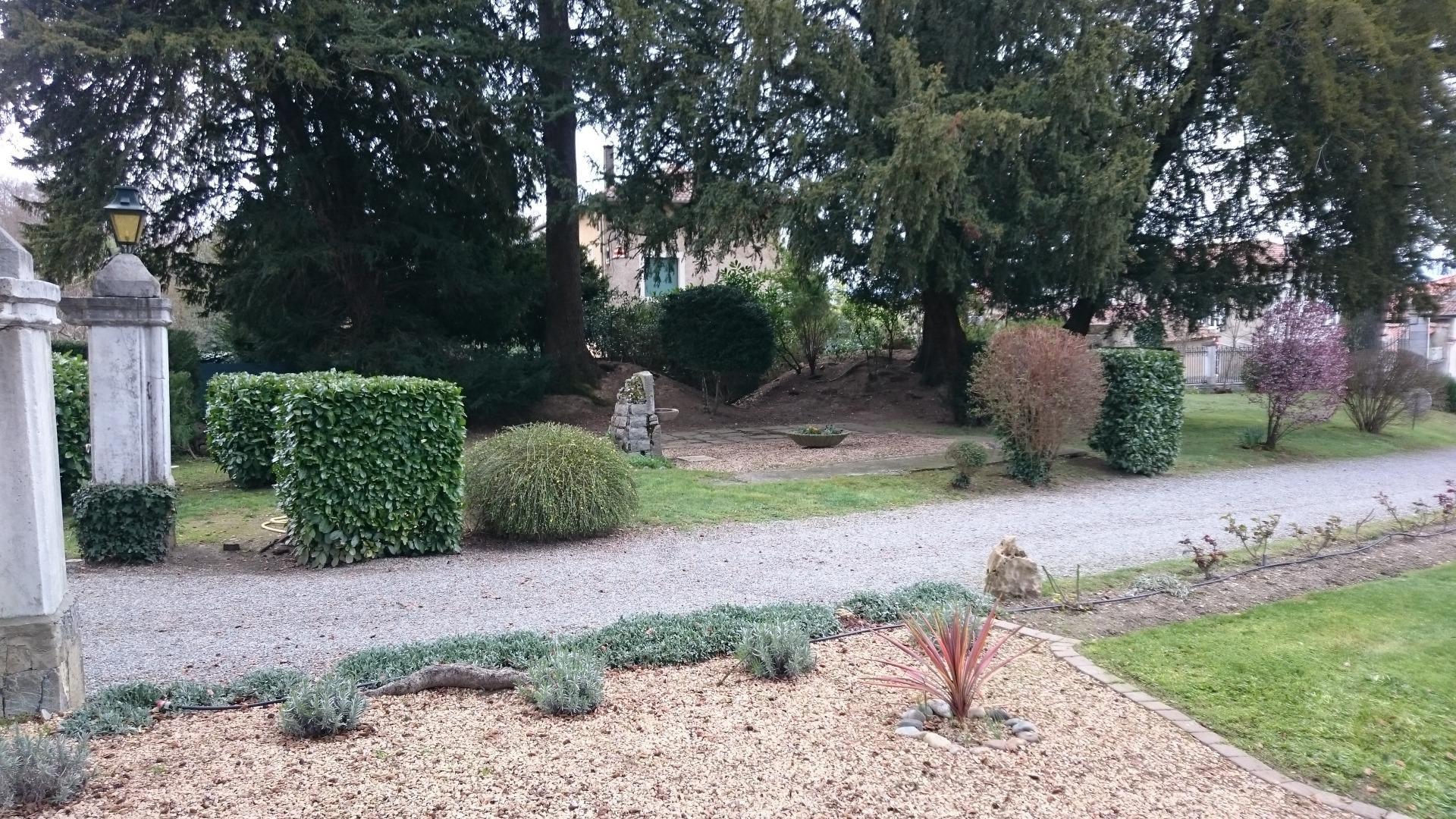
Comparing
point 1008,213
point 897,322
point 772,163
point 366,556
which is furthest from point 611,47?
point 366,556

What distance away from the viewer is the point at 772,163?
1727 cm

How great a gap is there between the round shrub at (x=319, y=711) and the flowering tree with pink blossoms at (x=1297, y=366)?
50.3ft

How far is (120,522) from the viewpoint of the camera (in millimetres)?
7633

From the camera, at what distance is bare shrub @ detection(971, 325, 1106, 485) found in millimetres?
11250

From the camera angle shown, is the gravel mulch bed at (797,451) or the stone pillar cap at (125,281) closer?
the stone pillar cap at (125,281)

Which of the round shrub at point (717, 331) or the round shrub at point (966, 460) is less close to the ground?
the round shrub at point (717, 331)

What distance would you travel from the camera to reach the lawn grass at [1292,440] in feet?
49.2

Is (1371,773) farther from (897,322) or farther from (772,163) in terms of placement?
(897,322)

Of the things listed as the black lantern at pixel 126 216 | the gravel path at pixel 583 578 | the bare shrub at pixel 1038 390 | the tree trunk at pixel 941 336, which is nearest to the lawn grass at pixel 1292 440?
the bare shrub at pixel 1038 390

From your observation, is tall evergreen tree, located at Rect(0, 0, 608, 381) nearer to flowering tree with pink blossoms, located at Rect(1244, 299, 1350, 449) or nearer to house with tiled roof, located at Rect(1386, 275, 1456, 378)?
flowering tree with pink blossoms, located at Rect(1244, 299, 1350, 449)

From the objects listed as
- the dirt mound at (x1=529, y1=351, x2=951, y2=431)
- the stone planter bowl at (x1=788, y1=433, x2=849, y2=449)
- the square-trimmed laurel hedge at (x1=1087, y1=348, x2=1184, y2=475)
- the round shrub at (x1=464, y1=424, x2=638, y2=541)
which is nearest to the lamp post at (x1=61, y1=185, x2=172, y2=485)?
the round shrub at (x1=464, y1=424, x2=638, y2=541)

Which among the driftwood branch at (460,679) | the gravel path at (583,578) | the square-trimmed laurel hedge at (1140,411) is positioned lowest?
the gravel path at (583,578)

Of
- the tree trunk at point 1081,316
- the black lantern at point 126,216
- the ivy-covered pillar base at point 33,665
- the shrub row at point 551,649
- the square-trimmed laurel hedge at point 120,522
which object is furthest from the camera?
the tree trunk at point 1081,316

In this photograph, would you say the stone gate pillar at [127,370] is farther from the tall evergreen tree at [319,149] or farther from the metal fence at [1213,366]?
the metal fence at [1213,366]
